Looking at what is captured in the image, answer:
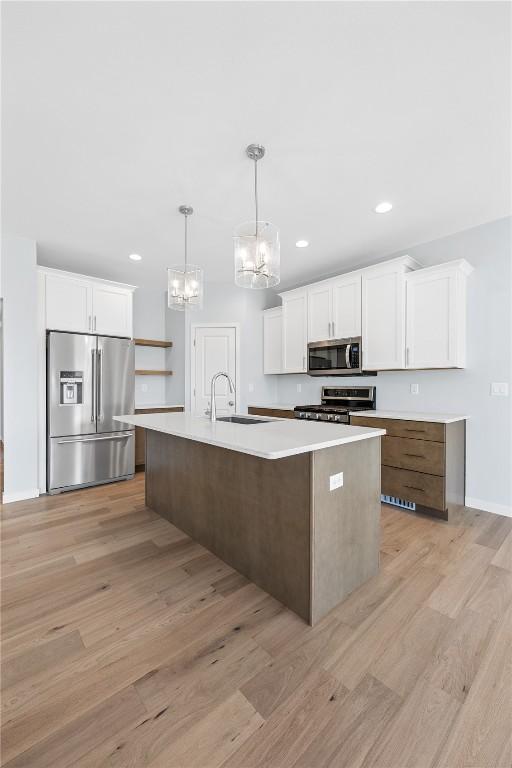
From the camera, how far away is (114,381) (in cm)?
416

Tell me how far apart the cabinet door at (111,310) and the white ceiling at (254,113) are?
0.97m

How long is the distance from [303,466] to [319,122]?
194cm

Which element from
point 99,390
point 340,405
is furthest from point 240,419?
point 99,390

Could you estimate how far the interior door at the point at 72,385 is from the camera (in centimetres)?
Result: 370

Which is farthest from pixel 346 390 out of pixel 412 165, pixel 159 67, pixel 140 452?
pixel 159 67

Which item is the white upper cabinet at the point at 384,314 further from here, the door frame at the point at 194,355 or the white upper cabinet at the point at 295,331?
the door frame at the point at 194,355

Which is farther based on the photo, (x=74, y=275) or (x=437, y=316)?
(x=74, y=275)

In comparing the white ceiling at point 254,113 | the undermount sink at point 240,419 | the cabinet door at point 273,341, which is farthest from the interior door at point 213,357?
the undermount sink at point 240,419

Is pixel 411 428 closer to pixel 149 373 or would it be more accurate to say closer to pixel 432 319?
pixel 432 319

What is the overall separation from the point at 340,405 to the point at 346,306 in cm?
127

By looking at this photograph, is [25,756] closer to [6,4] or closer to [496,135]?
[6,4]

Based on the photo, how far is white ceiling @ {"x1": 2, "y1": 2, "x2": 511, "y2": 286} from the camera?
1423mm

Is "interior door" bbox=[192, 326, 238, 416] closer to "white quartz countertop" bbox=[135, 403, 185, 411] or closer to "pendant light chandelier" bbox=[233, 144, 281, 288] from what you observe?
"white quartz countertop" bbox=[135, 403, 185, 411]

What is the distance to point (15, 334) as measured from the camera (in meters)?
3.45
